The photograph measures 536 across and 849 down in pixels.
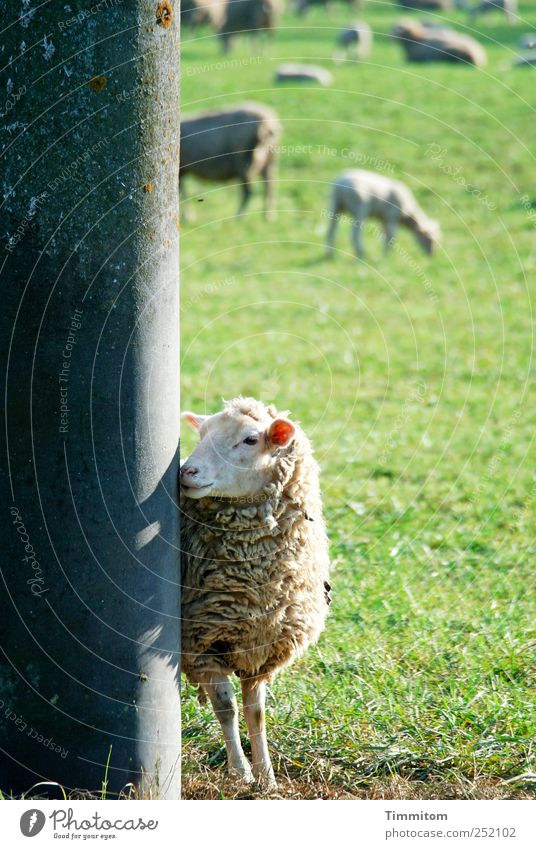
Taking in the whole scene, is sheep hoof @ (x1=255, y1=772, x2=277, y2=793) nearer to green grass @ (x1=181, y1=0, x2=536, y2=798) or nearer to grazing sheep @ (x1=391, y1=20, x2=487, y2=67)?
green grass @ (x1=181, y1=0, x2=536, y2=798)

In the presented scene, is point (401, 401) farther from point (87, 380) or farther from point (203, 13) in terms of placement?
point (203, 13)

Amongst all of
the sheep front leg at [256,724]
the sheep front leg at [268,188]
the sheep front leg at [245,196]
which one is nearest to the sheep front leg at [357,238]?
the sheep front leg at [268,188]

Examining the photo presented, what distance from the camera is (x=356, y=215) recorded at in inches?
663

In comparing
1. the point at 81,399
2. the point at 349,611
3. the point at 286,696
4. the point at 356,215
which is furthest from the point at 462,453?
the point at 356,215

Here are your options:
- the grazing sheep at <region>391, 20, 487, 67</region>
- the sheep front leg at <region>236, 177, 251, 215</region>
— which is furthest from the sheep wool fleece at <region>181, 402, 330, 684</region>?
the grazing sheep at <region>391, 20, 487, 67</region>

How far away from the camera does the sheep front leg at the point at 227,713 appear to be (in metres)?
4.05

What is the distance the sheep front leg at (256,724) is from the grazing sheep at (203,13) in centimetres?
2843

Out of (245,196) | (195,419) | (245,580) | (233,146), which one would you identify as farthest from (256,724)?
(233,146)

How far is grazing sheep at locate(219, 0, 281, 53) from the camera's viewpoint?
103 feet

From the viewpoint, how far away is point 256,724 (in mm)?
4145

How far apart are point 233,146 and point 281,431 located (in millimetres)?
16113

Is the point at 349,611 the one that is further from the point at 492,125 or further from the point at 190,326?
the point at 492,125

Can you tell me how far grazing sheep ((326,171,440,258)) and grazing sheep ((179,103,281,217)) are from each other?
2.14 m
